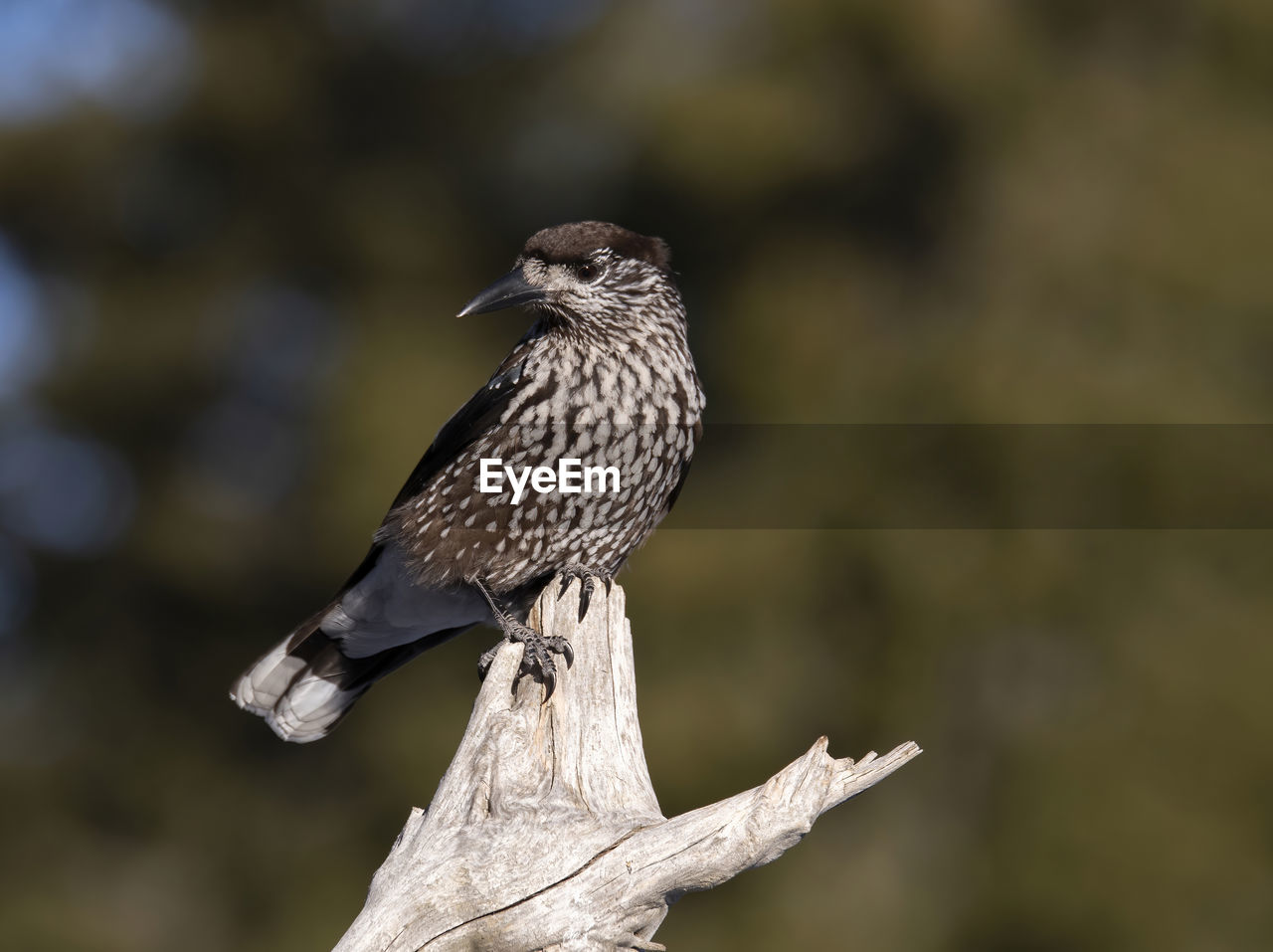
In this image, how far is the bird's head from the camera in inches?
178

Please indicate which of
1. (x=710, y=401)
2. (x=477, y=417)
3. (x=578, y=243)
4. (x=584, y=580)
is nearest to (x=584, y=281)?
(x=578, y=243)

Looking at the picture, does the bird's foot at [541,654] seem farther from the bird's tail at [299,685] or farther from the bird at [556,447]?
the bird's tail at [299,685]

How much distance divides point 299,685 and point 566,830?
195 cm

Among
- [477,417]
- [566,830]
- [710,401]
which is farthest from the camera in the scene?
[710,401]

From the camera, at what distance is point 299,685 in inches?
202

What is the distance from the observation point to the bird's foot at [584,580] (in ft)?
13.3

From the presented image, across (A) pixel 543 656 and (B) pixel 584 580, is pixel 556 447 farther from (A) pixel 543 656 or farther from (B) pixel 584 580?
(A) pixel 543 656

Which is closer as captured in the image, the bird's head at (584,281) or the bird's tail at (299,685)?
the bird's head at (584,281)

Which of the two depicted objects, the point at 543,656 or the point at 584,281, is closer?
the point at 543,656

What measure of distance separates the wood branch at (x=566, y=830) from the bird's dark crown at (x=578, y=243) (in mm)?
1325

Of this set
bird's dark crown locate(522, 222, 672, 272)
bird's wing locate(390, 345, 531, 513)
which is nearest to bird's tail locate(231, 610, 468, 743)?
bird's wing locate(390, 345, 531, 513)

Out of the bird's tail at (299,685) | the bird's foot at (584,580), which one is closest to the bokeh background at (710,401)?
the bird's tail at (299,685)

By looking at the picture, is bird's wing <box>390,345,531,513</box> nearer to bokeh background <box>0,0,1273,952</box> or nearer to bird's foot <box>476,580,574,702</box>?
bird's foot <box>476,580,574,702</box>

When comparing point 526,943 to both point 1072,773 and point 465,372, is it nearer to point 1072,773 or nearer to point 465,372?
point 1072,773
